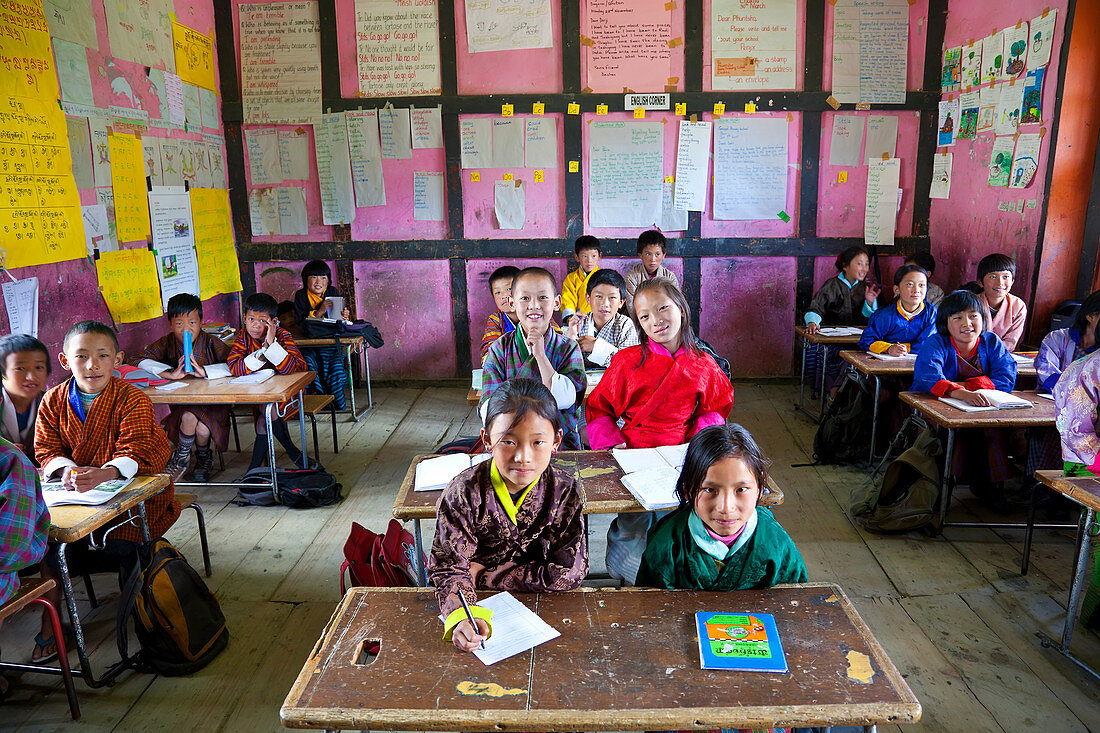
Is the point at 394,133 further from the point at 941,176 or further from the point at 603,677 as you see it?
the point at 603,677

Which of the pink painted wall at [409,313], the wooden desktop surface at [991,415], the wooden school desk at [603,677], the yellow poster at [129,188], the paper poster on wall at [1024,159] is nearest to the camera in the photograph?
the wooden school desk at [603,677]

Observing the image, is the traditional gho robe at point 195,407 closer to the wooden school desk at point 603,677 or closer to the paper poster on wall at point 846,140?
the wooden school desk at point 603,677

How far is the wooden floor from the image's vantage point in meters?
2.34

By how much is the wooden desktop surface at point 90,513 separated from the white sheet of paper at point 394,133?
413 centimetres

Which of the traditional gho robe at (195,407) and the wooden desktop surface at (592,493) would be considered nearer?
the wooden desktop surface at (592,493)

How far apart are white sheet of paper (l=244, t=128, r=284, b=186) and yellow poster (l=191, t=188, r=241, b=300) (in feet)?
1.01

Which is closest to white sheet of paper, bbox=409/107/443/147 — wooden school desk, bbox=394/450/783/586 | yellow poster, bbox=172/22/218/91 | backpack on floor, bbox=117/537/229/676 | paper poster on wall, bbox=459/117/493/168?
paper poster on wall, bbox=459/117/493/168

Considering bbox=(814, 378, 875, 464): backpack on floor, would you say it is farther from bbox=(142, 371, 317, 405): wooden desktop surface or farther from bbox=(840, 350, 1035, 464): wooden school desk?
bbox=(142, 371, 317, 405): wooden desktop surface

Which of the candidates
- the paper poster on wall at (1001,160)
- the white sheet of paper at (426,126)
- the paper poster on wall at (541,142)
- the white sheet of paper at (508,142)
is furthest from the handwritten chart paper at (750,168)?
the white sheet of paper at (426,126)

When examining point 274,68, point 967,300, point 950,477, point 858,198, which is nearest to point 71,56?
point 274,68

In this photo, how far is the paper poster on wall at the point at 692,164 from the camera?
5.98 m

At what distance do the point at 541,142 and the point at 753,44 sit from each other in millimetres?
1881

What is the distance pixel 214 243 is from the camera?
230 inches

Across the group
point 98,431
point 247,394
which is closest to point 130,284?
point 247,394
